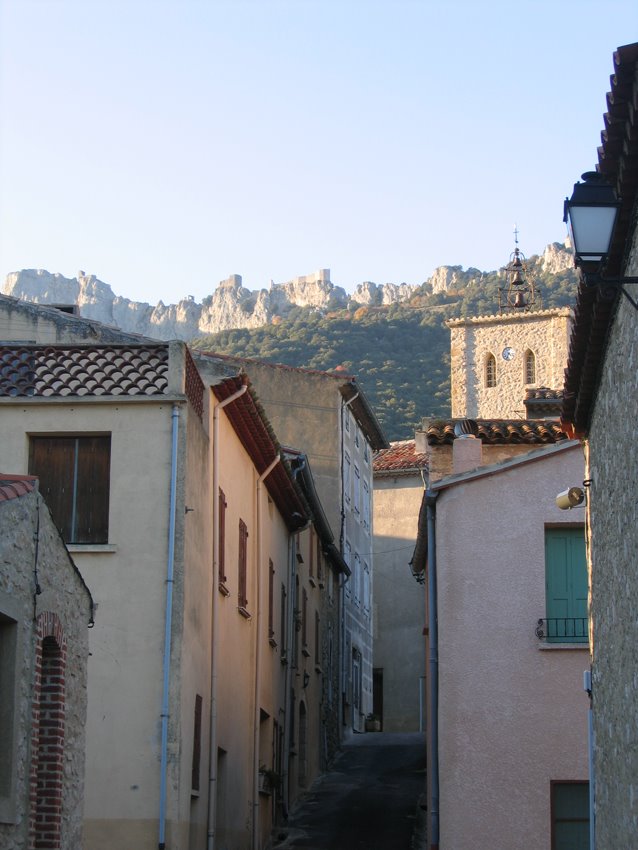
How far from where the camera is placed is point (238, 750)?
22.0 meters

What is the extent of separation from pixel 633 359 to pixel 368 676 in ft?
110

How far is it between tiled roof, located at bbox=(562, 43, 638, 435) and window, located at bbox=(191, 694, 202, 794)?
7.97 meters

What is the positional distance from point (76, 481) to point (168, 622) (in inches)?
89.7

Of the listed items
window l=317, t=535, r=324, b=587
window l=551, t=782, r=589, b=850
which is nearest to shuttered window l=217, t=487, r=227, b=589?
window l=551, t=782, r=589, b=850

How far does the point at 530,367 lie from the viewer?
7938 cm

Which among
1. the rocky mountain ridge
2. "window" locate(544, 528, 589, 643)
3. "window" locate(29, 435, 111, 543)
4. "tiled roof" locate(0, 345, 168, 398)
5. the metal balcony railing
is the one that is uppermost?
the rocky mountain ridge

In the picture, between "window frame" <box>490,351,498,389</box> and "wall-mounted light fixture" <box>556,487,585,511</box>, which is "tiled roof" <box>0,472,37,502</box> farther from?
"window frame" <box>490,351,498,389</box>

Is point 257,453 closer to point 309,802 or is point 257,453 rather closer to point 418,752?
point 309,802

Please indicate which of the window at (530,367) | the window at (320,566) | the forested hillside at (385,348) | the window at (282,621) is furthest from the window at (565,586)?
the window at (530,367)

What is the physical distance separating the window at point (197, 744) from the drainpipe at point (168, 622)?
1.20 metres

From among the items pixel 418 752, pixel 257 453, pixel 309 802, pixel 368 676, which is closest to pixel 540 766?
pixel 257 453

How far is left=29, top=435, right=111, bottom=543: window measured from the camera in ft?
59.7

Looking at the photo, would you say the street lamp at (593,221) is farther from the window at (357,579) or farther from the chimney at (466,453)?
the window at (357,579)

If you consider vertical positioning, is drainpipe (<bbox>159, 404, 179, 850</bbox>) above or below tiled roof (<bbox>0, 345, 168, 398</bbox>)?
below
